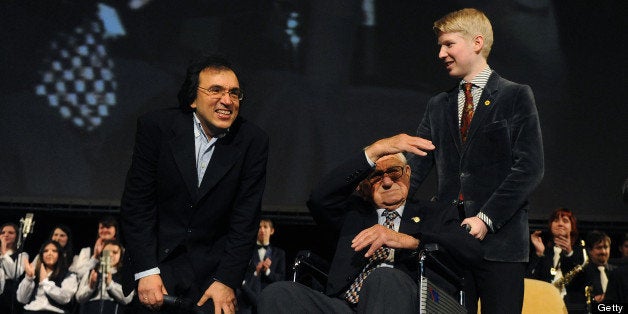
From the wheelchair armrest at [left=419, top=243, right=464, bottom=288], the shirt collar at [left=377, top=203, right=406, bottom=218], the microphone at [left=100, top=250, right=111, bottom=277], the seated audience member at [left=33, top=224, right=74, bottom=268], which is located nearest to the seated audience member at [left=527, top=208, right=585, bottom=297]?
the microphone at [left=100, top=250, right=111, bottom=277]

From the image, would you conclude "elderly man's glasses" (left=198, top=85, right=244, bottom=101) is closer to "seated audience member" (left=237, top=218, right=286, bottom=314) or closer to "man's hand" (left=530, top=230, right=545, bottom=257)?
"seated audience member" (left=237, top=218, right=286, bottom=314)

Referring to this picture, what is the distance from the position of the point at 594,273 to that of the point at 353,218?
3664mm

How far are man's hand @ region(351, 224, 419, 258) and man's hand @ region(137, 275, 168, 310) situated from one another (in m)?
0.64

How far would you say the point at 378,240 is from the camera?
239 cm

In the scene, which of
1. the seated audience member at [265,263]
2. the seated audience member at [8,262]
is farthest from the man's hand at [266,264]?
the seated audience member at [8,262]

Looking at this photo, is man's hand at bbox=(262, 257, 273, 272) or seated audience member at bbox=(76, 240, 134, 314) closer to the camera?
seated audience member at bbox=(76, 240, 134, 314)

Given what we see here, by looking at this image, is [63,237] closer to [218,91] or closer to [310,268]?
[310,268]

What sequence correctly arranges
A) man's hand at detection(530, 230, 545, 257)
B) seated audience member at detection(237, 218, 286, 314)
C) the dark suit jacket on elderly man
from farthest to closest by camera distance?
1. seated audience member at detection(237, 218, 286, 314)
2. man's hand at detection(530, 230, 545, 257)
3. the dark suit jacket on elderly man

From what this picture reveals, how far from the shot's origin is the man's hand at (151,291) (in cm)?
237

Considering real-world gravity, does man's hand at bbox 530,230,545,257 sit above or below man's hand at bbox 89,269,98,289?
above

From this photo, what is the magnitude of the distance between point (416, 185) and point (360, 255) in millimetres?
373

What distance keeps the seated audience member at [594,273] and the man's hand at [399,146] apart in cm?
344

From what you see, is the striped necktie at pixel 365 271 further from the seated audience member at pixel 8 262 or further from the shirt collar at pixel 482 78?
the seated audience member at pixel 8 262

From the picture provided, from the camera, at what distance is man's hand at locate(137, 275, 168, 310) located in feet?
7.78
